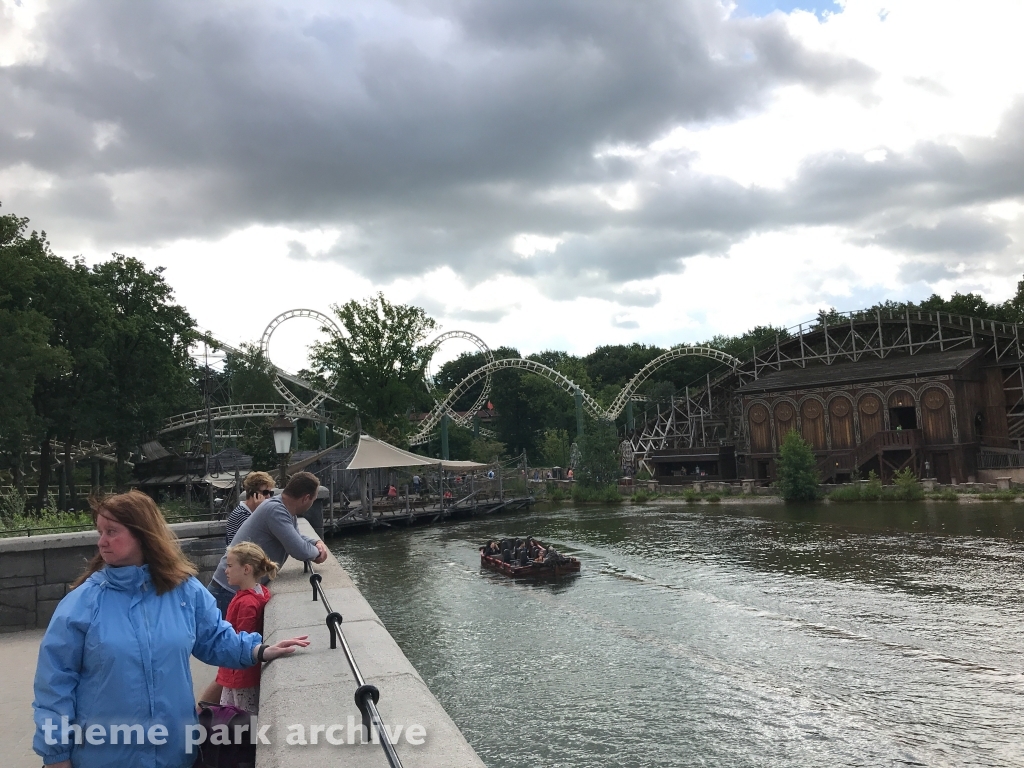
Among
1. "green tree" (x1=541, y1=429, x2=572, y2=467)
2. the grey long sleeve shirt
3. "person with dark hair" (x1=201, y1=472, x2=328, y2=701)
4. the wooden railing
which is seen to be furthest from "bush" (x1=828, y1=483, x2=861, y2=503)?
the grey long sleeve shirt

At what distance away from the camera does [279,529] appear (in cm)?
670

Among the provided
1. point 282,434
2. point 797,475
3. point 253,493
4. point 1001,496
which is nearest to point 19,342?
point 282,434

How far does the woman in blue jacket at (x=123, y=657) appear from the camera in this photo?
10.8 ft

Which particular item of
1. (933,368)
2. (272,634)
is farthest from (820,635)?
(933,368)

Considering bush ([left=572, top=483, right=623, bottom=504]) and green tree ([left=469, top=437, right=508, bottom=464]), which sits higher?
green tree ([left=469, top=437, right=508, bottom=464])

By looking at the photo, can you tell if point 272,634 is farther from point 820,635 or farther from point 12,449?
point 12,449

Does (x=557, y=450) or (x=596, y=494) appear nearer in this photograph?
(x=596, y=494)

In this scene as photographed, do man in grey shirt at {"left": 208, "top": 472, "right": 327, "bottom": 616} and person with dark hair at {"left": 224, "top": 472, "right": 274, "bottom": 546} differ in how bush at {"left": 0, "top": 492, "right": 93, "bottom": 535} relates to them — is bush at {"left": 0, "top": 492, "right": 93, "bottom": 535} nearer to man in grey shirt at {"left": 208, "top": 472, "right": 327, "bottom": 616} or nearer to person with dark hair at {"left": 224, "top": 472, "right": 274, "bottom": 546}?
person with dark hair at {"left": 224, "top": 472, "right": 274, "bottom": 546}

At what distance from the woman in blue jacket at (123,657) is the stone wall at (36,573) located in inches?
306

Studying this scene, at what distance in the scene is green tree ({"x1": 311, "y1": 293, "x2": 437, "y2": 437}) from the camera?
176 ft

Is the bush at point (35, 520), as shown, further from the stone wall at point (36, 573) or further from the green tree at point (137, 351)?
the green tree at point (137, 351)

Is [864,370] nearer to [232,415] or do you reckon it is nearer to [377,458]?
[377,458]

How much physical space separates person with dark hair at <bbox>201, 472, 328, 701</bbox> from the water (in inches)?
147

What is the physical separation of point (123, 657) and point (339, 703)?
1.11 meters
